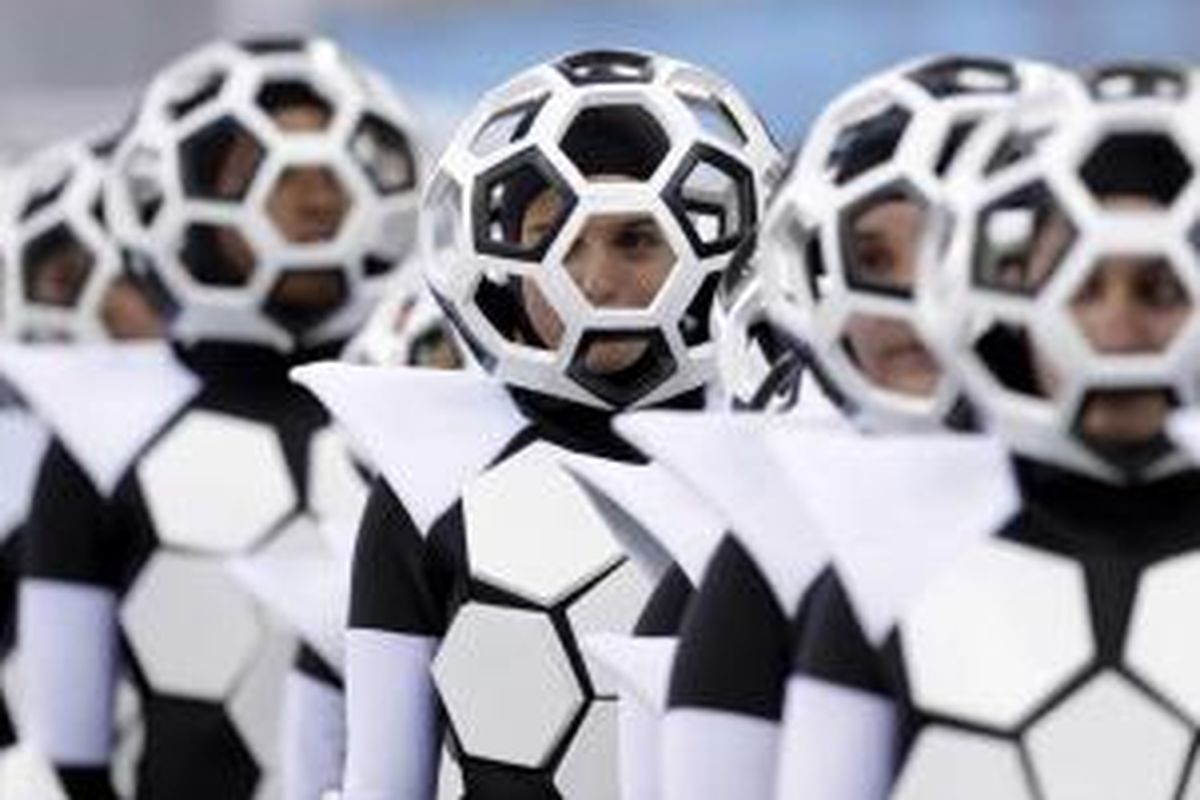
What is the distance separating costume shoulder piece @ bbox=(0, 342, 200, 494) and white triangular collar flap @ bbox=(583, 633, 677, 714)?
7.12 feet

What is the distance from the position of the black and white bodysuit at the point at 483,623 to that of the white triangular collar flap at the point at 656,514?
0.36m

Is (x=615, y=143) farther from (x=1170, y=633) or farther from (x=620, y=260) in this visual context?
(x=1170, y=633)

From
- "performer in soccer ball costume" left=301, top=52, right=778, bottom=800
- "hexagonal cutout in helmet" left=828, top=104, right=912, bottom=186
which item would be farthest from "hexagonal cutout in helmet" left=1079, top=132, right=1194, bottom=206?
"performer in soccer ball costume" left=301, top=52, right=778, bottom=800

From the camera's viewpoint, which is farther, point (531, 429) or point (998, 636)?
point (531, 429)

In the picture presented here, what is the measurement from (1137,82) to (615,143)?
1859 mm

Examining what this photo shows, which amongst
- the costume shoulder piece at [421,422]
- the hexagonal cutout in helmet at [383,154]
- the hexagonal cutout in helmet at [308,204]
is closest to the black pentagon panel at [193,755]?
the hexagonal cutout in helmet at [308,204]

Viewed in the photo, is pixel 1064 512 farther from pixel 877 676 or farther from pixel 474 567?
pixel 474 567

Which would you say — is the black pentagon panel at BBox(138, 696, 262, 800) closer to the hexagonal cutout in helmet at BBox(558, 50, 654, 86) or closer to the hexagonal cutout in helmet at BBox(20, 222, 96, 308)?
the hexagonal cutout in helmet at BBox(20, 222, 96, 308)

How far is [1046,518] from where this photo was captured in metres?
5.76

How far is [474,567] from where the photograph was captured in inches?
288

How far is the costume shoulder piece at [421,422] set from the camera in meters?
7.37

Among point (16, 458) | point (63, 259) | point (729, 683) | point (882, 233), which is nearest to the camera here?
point (729, 683)

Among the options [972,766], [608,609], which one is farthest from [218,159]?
[972,766]

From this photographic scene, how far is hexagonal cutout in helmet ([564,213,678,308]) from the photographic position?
7367 millimetres
